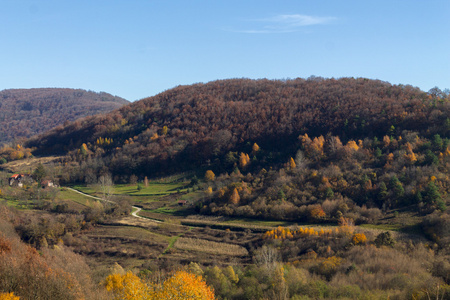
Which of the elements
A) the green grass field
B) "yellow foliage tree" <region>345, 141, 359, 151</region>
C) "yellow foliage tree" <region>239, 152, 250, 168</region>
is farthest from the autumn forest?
the green grass field

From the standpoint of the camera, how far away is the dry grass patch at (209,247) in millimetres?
55531

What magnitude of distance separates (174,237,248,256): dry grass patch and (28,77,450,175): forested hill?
1587 inches

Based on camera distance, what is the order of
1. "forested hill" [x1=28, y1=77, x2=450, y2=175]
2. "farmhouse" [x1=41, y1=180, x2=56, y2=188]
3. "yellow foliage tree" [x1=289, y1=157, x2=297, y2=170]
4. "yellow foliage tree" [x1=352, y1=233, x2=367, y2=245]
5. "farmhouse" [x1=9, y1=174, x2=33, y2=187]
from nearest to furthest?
1. "yellow foliage tree" [x1=352, y1=233, x2=367, y2=245]
2. "yellow foliage tree" [x1=289, y1=157, x2=297, y2=170]
3. "farmhouse" [x1=41, y1=180, x2=56, y2=188]
4. "forested hill" [x1=28, y1=77, x2=450, y2=175]
5. "farmhouse" [x1=9, y1=174, x2=33, y2=187]

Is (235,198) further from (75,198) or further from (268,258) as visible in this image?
(75,198)

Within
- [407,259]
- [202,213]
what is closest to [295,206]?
[202,213]

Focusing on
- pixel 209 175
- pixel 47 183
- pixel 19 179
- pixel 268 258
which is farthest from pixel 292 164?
pixel 19 179

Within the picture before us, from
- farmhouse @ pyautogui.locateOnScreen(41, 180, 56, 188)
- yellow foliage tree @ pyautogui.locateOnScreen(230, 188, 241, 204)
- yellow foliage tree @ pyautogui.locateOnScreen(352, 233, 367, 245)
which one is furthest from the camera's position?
farmhouse @ pyautogui.locateOnScreen(41, 180, 56, 188)

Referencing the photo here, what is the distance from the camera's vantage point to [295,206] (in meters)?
68.7

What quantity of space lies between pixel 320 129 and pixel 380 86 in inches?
1164

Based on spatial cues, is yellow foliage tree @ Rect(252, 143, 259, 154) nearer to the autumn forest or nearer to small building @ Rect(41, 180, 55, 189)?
the autumn forest

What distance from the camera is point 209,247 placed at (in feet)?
189

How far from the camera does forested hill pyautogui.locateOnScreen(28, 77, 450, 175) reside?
9369 centimetres

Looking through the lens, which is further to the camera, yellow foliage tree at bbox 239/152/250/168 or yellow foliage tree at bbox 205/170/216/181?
yellow foliage tree at bbox 239/152/250/168

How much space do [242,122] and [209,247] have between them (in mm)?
65419
